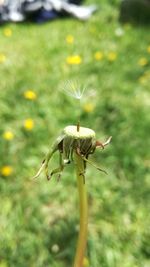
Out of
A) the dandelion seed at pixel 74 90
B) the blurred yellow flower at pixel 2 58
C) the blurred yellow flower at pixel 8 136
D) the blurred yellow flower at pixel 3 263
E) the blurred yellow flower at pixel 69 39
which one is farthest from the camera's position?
the blurred yellow flower at pixel 69 39

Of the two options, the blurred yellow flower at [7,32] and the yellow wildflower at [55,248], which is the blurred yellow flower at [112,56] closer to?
the blurred yellow flower at [7,32]

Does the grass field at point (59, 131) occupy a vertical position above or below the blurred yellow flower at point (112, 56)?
below

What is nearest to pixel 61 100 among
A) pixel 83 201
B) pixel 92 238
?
pixel 92 238

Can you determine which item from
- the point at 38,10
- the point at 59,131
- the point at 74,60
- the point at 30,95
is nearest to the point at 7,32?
the point at 38,10

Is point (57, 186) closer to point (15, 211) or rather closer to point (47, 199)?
point (47, 199)

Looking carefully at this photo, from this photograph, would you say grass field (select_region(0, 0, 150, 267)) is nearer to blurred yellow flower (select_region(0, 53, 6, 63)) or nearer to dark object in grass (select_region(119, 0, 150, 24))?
blurred yellow flower (select_region(0, 53, 6, 63))

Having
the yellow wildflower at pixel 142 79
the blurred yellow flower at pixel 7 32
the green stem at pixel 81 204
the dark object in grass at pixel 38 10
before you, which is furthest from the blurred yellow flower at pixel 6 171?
the dark object in grass at pixel 38 10

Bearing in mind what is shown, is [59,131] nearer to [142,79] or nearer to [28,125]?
[28,125]

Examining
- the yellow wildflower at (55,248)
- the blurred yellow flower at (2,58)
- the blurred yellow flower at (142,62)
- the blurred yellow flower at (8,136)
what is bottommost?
the yellow wildflower at (55,248)
